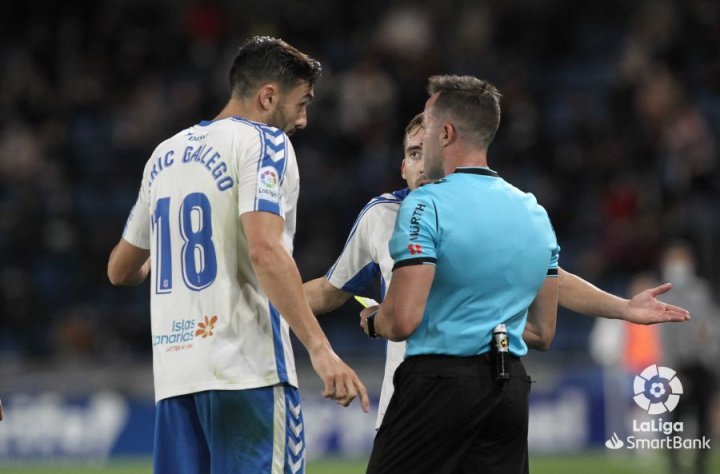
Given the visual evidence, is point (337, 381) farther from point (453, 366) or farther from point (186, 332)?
point (186, 332)

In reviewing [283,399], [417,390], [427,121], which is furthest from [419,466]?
[427,121]

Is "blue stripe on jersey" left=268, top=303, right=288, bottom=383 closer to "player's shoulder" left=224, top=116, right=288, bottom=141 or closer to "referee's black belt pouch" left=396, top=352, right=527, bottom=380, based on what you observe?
"referee's black belt pouch" left=396, top=352, right=527, bottom=380

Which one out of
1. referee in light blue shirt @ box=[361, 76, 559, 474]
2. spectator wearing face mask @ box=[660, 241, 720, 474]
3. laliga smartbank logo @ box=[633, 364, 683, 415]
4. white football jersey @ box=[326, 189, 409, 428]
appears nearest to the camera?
referee in light blue shirt @ box=[361, 76, 559, 474]

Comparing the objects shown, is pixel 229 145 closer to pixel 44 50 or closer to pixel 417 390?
pixel 417 390

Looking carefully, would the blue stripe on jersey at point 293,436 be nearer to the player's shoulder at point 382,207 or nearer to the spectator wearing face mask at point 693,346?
the player's shoulder at point 382,207

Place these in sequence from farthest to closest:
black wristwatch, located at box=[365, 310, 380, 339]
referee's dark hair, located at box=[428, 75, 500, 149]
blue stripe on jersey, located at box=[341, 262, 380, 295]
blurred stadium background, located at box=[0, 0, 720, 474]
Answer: blurred stadium background, located at box=[0, 0, 720, 474] < blue stripe on jersey, located at box=[341, 262, 380, 295] < referee's dark hair, located at box=[428, 75, 500, 149] < black wristwatch, located at box=[365, 310, 380, 339]

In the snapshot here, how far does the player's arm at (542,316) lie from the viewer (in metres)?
4.69

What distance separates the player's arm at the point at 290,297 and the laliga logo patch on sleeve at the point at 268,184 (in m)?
0.07

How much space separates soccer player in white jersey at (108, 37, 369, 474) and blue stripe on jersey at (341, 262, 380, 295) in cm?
67

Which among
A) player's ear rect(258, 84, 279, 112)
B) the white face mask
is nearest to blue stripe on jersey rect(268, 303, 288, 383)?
player's ear rect(258, 84, 279, 112)

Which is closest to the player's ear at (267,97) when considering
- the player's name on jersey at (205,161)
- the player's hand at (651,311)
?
the player's name on jersey at (205,161)

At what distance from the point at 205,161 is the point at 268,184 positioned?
0.31 metres

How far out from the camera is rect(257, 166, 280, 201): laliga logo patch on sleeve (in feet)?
14.7

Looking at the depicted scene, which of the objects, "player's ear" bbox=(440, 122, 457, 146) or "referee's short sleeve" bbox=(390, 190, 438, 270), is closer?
"referee's short sleeve" bbox=(390, 190, 438, 270)
